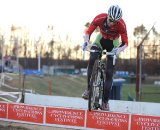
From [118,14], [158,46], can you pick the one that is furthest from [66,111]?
[158,46]

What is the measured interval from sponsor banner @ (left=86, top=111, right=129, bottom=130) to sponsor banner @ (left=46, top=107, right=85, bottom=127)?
0.64ft

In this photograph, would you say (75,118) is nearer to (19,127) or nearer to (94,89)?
(94,89)

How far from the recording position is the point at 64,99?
40.0 feet

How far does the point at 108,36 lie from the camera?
923 centimetres

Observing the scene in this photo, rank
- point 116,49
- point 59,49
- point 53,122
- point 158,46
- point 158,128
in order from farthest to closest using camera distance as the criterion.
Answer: point 59,49 → point 158,46 → point 53,122 → point 116,49 → point 158,128

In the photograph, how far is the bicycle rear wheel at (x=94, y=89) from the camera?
9156 millimetres

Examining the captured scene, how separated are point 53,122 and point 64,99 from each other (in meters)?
2.67

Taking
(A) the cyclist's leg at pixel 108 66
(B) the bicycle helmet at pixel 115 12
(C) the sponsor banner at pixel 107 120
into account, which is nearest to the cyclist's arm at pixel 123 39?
(A) the cyclist's leg at pixel 108 66

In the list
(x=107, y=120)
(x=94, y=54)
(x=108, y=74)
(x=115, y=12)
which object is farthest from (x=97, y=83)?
(x=115, y=12)

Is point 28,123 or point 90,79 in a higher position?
point 90,79

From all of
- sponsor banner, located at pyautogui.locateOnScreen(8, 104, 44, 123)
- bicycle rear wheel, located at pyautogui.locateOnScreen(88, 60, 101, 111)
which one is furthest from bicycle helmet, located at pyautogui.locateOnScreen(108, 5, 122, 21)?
sponsor banner, located at pyautogui.locateOnScreen(8, 104, 44, 123)

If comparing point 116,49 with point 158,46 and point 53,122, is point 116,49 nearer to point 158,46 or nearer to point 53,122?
point 53,122

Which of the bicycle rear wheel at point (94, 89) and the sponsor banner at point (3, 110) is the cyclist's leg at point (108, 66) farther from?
the sponsor banner at point (3, 110)

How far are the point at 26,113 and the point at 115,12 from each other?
3.16 metres
